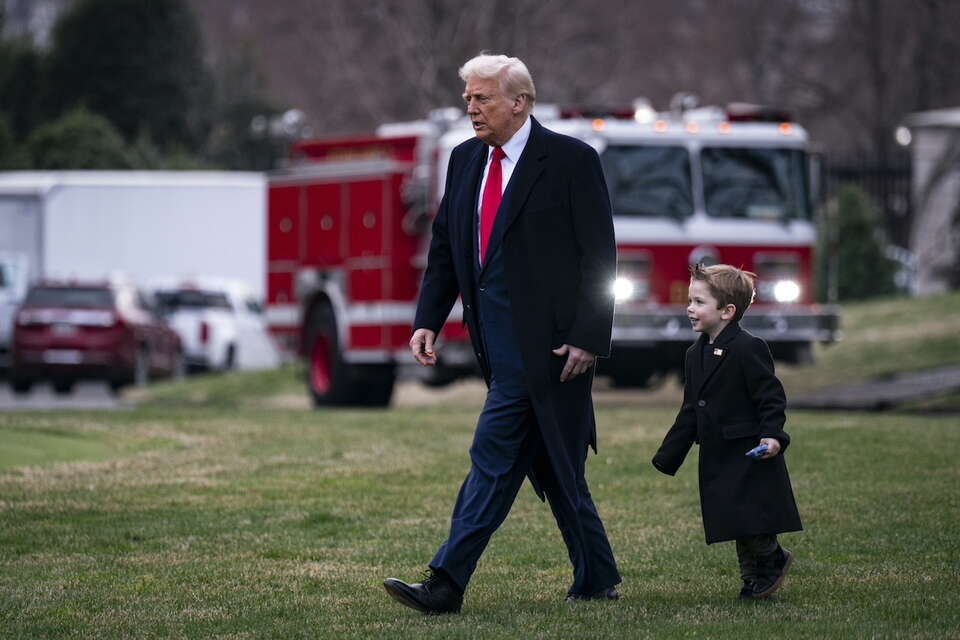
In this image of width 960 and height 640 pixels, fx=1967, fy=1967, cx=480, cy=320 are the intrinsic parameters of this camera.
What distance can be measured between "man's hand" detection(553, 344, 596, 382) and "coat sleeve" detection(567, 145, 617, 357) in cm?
2

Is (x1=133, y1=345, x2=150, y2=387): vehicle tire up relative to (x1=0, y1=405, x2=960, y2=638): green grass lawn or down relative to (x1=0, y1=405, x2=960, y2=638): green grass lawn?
down

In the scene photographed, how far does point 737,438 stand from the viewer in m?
7.10

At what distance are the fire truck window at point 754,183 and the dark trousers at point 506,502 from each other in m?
11.9

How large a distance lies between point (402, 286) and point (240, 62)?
36430 millimetres

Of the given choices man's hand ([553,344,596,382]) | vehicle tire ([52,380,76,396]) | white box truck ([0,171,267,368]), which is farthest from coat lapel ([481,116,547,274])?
white box truck ([0,171,267,368])

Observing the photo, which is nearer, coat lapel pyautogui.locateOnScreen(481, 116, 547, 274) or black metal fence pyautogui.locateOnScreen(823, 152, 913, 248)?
coat lapel pyautogui.locateOnScreen(481, 116, 547, 274)

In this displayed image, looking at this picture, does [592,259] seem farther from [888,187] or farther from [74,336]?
[888,187]

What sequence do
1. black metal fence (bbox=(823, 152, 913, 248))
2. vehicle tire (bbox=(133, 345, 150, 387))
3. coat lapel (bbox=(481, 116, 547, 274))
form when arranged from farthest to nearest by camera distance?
black metal fence (bbox=(823, 152, 913, 248)) < vehicle tire (bbox=(133, 345, 150, 387)) < coat lapel (bbox=(481, 116, 547, 274))

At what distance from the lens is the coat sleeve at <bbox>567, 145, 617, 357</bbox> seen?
23.2 ft

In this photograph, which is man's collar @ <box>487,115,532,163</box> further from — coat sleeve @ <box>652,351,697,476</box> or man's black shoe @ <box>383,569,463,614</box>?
man's black shoe @ <box>383,569,463,614</box>

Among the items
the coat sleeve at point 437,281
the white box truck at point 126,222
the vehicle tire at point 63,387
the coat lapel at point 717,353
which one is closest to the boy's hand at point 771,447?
the coat lapel at point 717,353

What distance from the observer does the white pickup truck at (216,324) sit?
31.4 meters

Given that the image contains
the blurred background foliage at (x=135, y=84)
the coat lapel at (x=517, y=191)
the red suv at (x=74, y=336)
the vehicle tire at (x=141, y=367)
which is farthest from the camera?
the blurred background foliage at (x=135, y=84)

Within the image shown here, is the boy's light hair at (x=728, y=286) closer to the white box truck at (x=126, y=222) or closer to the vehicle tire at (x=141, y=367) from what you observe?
the vehicle tire at (x=141, y=367)
